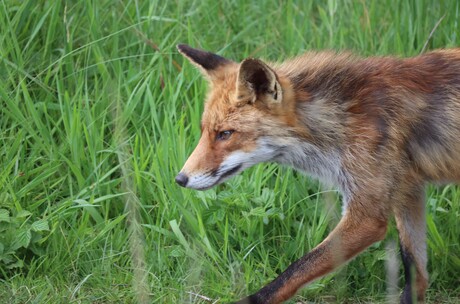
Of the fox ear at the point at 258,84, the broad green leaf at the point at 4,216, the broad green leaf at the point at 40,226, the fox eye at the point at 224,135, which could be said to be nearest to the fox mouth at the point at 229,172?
the fox eye at the point at 224,135

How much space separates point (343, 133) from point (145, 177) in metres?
1.37

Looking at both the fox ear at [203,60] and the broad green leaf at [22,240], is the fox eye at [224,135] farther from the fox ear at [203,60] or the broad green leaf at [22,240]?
the broad green leaf at [22,240]

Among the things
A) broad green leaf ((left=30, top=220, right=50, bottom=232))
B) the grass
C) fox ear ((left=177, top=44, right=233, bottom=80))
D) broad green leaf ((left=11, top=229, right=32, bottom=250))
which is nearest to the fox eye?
fox ear ((left=177, top=44, right=233, bottom=80))

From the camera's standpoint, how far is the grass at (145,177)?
5.11 meters

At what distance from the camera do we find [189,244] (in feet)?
17.3

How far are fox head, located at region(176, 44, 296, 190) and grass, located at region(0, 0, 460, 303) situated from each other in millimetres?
587

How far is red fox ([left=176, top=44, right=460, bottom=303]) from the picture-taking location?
4703 millimetres

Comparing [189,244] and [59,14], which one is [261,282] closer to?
[189,244]

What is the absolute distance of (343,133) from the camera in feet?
16.0

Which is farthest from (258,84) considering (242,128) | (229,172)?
(229,172)

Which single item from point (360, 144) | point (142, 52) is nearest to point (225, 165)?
point (360, 144)

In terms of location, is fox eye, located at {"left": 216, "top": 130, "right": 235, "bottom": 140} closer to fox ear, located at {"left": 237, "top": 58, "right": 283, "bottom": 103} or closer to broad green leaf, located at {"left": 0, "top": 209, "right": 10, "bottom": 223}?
fox ear, located at {"left": 237, "top": 58, "right": 283, "bottom": 103}

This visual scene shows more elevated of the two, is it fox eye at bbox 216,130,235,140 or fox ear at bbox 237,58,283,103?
fox ear at bbox 237,58,283,103

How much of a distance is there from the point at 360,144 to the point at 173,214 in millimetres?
1270
